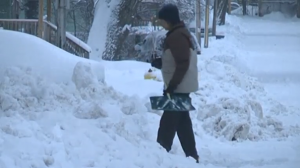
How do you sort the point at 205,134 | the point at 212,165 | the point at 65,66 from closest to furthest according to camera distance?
the point at 212,165
the point at 65,66
the point at 205,134

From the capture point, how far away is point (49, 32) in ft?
62.2

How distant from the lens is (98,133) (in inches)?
262

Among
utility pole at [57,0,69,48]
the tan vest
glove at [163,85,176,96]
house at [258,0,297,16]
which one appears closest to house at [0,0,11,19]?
utility pole at [57,0,69,48]

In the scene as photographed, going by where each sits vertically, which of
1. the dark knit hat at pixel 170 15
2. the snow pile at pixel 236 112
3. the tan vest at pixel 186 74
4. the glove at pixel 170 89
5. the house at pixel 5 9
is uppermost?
the dark knit hat at pixel 170 15

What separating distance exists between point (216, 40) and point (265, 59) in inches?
233

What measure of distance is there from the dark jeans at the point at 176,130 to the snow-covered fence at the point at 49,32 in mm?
10339

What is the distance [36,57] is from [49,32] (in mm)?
11054

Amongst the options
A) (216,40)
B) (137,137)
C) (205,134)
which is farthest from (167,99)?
(216,40)

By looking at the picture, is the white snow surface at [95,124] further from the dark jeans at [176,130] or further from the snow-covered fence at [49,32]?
the snow-covered fence at [49,32]

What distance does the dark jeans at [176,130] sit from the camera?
293 inches

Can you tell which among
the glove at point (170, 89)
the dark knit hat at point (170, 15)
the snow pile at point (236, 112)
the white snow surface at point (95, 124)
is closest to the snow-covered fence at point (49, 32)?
the snow pile at point (236, 112)

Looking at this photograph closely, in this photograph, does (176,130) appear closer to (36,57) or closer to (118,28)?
(36,57)

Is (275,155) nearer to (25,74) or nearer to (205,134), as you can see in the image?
(205,134)

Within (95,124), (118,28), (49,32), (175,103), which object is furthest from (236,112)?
(118,28)
